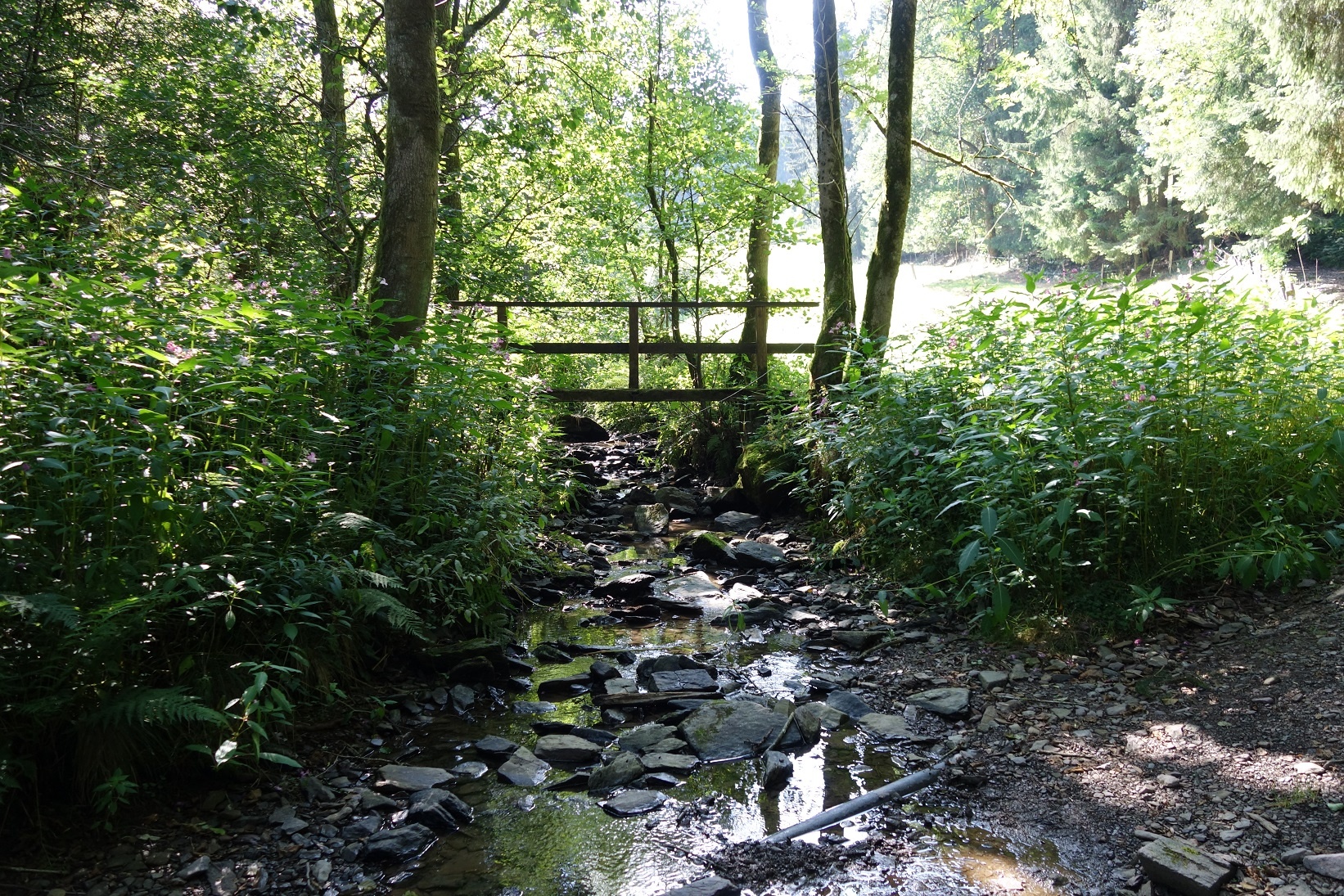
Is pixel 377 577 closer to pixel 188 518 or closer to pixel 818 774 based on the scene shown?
pixel 188 518

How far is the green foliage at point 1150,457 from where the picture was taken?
4.32 metres

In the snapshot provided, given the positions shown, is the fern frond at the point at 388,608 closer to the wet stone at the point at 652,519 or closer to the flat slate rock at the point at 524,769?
the flat slate rock at the point at 524,769

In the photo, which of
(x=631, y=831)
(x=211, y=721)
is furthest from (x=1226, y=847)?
(x=211, y=721)

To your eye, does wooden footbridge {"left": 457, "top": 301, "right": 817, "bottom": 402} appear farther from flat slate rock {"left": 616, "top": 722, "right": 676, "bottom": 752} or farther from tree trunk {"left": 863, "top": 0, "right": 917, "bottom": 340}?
flat slate rock {"left": 616, "top": 722, "right": 676, "bottom": 752}

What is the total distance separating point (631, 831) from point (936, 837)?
118 centimetres

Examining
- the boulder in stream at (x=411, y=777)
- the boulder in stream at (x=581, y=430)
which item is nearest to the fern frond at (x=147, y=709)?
the boulder in stream at (x=411, y=777)

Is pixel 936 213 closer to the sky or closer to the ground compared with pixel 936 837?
closer to the sky

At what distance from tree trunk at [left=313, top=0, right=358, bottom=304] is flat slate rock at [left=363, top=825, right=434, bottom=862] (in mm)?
5536

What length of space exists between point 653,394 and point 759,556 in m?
4.11

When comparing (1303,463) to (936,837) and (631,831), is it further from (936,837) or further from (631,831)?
(631,831)

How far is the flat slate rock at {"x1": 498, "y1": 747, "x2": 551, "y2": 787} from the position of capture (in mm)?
3664

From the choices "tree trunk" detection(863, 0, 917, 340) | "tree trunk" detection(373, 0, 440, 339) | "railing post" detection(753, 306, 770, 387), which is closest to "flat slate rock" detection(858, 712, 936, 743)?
"tree trunk" detection(373, 0, 440, 339)

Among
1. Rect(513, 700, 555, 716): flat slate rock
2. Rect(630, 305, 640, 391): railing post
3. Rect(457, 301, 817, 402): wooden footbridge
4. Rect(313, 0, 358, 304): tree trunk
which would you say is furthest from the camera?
Rect(630, 305, 640, 391): railing post

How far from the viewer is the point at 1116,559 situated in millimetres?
4602
